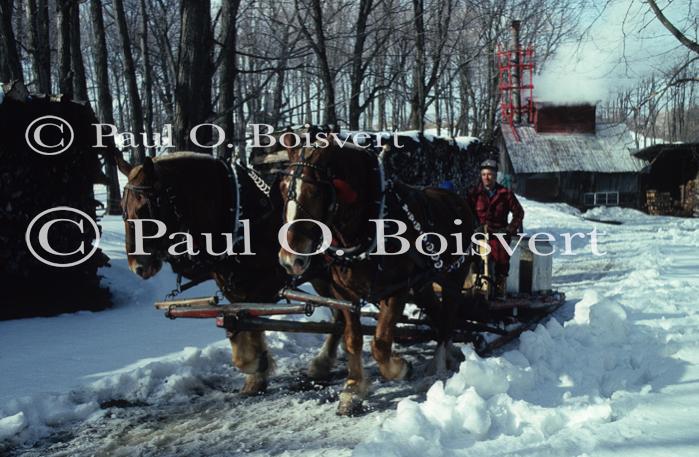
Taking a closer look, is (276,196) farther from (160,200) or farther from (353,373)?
(353,373)

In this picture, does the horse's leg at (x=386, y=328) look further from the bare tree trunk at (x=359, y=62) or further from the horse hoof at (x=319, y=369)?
the bare tree trunk at (x=359, y=62)

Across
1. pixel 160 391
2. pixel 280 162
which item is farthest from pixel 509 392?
pixel 280 162

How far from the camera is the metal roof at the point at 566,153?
29297 mm

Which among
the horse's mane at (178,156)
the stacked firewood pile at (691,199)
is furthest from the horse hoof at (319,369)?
the stacked firewood pile at (691,199)

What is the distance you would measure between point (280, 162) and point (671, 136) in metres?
52.6

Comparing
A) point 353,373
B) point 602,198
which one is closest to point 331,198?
point 353,373

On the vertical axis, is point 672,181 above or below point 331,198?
Answer: above

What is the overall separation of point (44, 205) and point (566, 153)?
27.6 meters

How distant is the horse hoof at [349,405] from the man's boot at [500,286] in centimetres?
256

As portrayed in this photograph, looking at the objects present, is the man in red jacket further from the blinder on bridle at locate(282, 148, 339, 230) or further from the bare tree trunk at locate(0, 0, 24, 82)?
the bare tree trunk at locate(0, 0, 24, 82)

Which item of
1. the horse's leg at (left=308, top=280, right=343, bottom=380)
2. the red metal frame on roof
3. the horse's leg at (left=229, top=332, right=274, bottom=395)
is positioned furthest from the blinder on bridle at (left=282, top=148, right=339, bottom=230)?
the red metal frame on roof

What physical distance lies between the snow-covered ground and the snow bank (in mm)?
11

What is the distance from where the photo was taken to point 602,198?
30203 millimetres

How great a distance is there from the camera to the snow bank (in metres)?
3.52
